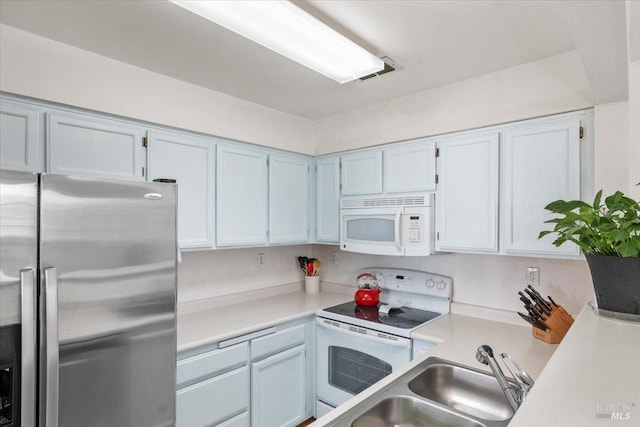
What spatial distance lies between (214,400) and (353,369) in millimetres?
952

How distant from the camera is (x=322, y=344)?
254 centimetres

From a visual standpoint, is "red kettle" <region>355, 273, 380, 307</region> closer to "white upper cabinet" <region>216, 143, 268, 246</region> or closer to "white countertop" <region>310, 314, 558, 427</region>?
"white countertop" <region>310, 314, 558, 427</region>

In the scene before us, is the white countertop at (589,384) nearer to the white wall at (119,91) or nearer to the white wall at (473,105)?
the white wall at (473,105)

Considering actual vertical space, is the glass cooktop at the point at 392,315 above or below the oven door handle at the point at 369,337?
above

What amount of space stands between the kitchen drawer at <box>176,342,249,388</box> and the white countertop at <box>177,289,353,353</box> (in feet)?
0.23

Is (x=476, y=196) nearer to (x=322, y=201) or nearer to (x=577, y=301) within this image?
(x=577, y=301)

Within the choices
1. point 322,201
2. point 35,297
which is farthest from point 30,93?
point 322,201

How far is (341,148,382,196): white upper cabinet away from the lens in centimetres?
260

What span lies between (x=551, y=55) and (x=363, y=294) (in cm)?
196

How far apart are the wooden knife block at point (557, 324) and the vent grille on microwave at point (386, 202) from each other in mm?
923

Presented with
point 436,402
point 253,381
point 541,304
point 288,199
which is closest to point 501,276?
point 541,304

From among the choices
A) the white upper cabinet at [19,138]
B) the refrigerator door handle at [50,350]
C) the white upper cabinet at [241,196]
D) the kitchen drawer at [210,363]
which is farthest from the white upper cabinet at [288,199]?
the refrigerator door handle at [50,350]

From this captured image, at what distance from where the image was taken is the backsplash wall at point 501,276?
2.00 m

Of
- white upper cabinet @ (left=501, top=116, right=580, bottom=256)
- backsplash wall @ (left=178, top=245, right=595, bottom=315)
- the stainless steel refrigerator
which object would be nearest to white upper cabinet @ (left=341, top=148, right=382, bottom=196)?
backsplash wall @ (left=178, top=245, right=595, bottom=315)
